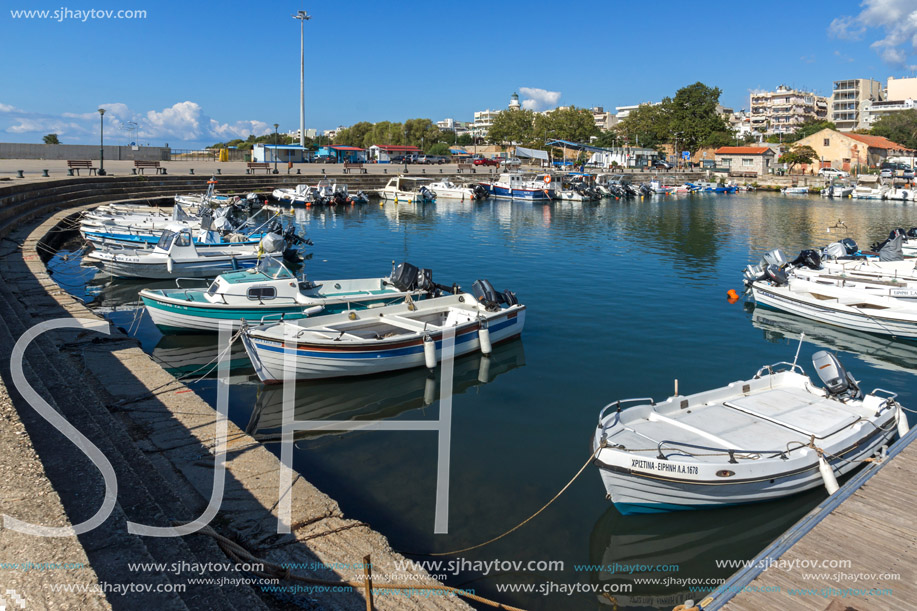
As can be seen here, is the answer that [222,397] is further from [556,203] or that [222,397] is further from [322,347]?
[556,203]

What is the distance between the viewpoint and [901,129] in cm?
11700

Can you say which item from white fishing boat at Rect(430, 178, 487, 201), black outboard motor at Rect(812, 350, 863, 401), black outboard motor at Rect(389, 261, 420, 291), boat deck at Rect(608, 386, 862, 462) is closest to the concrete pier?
boat deck at Rect(608, 386, 862, 462)

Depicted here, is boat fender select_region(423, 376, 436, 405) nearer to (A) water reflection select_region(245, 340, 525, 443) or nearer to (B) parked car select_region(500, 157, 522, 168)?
(A) water reflection select_region(245, 340, 525, 443)

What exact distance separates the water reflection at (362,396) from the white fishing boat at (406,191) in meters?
45.1

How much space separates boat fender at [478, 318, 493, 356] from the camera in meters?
15.3

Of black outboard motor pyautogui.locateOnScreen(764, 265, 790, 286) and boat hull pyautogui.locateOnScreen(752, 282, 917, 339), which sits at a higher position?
black outboard motor pyautogui.locateOnScreen(764, 265, 790, 286)

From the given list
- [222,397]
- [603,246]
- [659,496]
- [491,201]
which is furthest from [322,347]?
[491,201]

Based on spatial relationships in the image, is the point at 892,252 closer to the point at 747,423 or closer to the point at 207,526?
the point at 747,423

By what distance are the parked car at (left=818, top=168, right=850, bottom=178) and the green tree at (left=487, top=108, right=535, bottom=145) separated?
48.1 m

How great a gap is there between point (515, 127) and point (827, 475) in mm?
113769

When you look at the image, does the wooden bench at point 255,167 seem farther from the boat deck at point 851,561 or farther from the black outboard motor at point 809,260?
the boat deck at point 851,561

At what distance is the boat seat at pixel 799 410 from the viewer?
32.3ft

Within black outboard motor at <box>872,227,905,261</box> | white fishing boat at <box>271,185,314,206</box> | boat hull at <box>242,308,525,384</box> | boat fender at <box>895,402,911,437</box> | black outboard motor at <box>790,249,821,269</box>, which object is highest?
white fishing boat at <box>271,185,314,206</box>

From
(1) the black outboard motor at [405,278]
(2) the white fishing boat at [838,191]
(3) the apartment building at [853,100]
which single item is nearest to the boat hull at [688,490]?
(1) the black outboard motor at [405,278]
